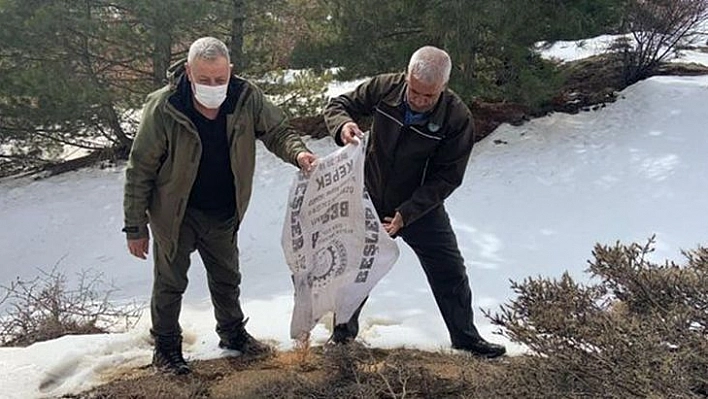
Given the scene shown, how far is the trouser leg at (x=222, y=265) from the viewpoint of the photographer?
3.56 metres

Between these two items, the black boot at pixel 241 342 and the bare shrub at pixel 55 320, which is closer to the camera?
the black boot at pixel 241 342

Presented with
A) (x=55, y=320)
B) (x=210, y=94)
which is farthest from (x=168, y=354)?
(x=210, y=94)

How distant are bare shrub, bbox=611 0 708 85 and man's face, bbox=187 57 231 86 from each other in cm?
691

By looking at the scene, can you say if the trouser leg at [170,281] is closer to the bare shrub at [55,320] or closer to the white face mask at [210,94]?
the white face mask at [210,94]

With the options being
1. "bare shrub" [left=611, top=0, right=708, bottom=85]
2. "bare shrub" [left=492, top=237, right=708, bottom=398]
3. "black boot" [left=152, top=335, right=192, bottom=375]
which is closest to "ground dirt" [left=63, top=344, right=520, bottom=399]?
"black boot" [left=152, top=335, right=192, bottom=375]

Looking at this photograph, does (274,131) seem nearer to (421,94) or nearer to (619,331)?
(421,94)

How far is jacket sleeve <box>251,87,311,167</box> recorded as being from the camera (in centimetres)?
341

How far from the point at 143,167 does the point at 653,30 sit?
767 cm

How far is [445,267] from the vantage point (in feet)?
12.6

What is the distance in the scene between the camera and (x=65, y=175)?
939 centimetres

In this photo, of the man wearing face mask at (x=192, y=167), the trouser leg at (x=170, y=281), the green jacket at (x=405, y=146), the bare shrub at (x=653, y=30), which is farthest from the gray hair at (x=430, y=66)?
the bare shrub at (x=653, y=30)

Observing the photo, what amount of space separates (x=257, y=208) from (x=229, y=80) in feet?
14.4

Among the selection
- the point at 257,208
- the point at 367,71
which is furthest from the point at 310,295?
the point at 367,71

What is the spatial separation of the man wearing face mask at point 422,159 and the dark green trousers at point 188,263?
632 mm
